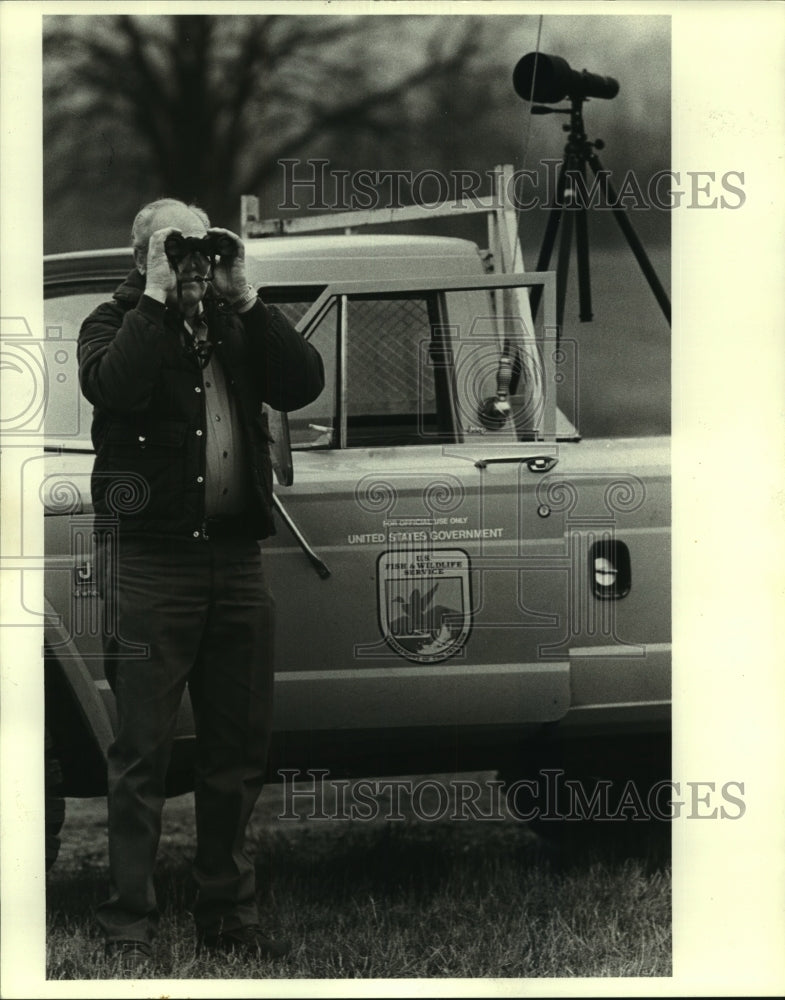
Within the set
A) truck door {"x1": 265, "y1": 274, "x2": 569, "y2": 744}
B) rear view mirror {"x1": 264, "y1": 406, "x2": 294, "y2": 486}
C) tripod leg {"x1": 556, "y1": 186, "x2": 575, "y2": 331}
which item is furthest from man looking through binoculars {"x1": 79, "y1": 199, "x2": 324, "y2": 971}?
tripod leg {"x1": 556, "y1": 186, "x2": 575, "y2": 331}

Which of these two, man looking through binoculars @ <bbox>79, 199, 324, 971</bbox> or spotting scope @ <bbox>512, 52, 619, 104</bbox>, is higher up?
spotting scope @ <bbox>512, 52, 619, 104</bbox>

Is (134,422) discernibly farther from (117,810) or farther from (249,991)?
(249,991)

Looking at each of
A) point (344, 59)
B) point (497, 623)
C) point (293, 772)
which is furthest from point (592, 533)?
point (344, 59)

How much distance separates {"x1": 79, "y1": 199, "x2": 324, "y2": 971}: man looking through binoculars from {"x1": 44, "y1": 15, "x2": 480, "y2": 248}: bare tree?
16.6 inches

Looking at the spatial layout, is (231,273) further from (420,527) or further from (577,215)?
(577,215)

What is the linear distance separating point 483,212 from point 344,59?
23.2 inches

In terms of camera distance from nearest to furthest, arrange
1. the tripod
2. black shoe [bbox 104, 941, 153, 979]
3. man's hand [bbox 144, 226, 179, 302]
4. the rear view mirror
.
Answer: man's hand [bbox 144, 226, 179, 302]
black shoe [bbox 104, 941, 153, 979]
the rear view mirror
the tripod

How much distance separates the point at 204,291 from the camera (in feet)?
12.5

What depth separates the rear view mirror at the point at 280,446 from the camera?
4.05 m

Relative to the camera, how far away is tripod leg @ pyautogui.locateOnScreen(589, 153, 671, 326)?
4277 millimetres

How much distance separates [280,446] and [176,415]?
36 cm

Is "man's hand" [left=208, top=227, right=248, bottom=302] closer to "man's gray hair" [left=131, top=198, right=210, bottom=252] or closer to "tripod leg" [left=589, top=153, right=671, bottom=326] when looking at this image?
"man's gray hair" [left=131, top=198, right=210, bottom=252]

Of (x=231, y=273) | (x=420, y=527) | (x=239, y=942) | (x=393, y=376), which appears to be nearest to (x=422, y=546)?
(x=420, y=527)

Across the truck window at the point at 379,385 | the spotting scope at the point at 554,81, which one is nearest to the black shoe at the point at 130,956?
the truck window at the point at 379,385
